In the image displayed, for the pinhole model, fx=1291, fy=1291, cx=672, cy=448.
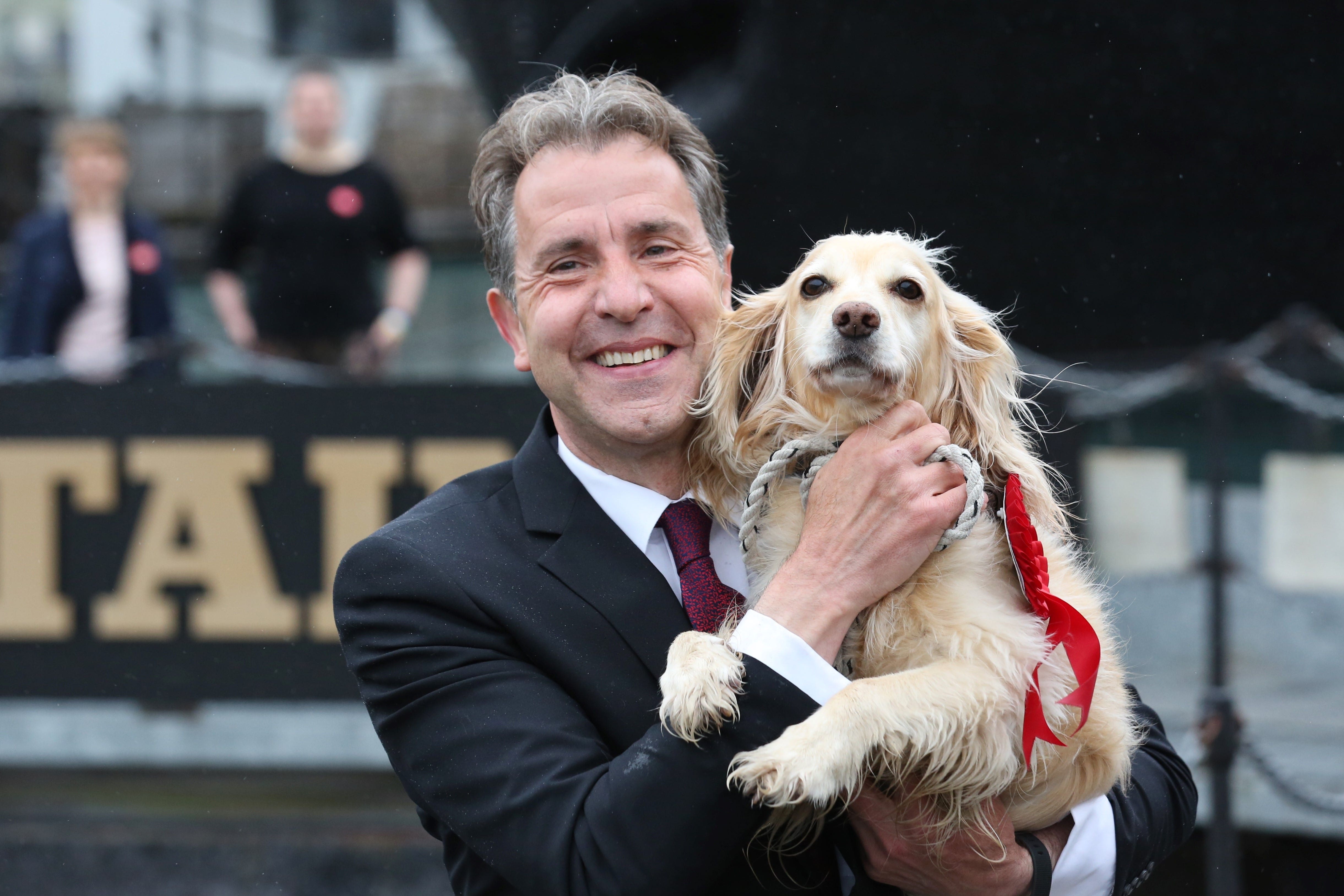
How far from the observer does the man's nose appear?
7.59 feet

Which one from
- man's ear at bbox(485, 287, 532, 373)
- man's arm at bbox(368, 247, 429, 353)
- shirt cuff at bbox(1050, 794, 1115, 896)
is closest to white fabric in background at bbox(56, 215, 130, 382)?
man's arm at bbox(368, 247, 429, 353)

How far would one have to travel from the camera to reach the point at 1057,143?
6270 millimetres

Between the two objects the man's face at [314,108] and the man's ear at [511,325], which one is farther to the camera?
the man's face at [314,108]

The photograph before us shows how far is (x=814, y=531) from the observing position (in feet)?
6.95

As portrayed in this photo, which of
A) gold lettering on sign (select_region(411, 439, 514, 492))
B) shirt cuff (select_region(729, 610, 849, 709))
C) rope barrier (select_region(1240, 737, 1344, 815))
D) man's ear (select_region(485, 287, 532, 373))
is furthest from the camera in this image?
gold lettering on sign (select_region(411, 439, 514, 492))

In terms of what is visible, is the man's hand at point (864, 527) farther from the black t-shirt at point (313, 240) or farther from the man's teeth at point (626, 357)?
the black t-shirt at point (313, 240)

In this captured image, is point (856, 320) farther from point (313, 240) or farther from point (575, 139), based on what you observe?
point (313, 240)

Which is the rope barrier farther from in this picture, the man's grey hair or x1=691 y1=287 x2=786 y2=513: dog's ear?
the man's grey hair

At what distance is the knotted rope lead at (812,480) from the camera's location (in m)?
2.16

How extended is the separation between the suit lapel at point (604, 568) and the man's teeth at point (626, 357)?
8.8 inches

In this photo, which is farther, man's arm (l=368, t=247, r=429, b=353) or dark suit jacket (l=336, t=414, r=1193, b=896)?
man's arm (l=368, t=247, r=429, b=353)

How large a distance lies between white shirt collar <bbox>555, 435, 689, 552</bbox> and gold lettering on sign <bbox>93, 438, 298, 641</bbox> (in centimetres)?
342

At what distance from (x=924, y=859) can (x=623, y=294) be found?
1088 millimetres

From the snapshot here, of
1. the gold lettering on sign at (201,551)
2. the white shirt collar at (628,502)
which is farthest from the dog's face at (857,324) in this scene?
the gold lettering on sign at (201,551)
